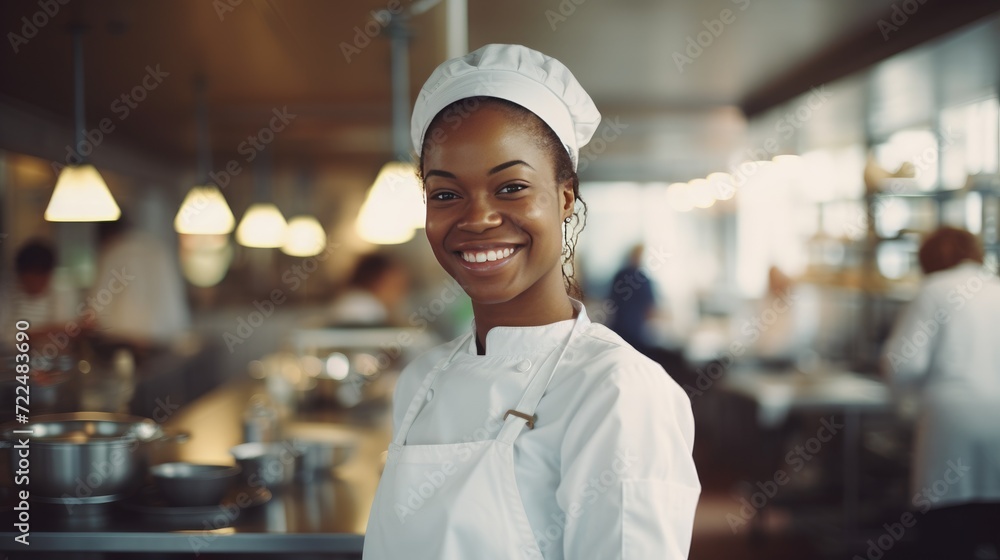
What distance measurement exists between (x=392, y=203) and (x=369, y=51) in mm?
1464

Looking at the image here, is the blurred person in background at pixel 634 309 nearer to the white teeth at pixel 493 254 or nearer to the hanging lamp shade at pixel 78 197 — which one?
the hanging lamp shade at pixel 78 197

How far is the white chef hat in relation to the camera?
1219 millimetres

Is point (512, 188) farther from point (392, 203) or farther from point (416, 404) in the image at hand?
point (392, 203)

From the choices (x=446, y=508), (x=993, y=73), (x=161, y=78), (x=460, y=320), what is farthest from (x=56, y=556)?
(x=460, y=320)

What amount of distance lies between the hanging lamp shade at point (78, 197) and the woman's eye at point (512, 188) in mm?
2080

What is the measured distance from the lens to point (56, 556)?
2.18 metres

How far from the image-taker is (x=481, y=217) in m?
1.19

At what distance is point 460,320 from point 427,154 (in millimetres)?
6746

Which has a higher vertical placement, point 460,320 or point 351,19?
point 351,19

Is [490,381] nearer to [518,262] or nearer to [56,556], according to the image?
[518,262]

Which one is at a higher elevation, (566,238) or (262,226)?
(262,226)

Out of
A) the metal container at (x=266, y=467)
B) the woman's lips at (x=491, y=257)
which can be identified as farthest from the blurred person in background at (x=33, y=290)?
the woman's lips at (x=491, y=257)

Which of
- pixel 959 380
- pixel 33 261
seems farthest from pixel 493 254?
pixel 33 261

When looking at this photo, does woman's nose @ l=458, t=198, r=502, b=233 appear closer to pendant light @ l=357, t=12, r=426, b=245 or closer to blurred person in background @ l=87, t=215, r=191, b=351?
pendant light @ l=357, t=12, r=426, b=245
